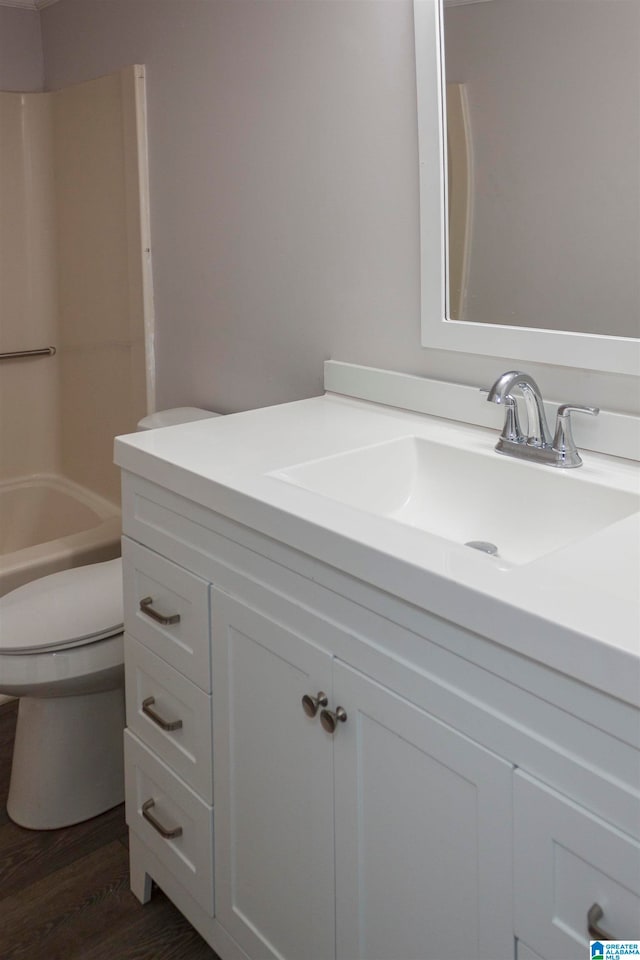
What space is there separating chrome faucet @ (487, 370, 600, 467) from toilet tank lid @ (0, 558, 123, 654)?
2.94 feet

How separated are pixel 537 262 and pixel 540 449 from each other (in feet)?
0.98

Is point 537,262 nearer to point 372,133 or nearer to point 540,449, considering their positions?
point 540,449

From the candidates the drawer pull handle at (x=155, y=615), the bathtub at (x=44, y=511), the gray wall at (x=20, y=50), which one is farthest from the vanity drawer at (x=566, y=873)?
the gray wall at (x=20, y=50)

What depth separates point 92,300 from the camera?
8.89 feet

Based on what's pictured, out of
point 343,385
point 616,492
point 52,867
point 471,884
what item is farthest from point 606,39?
point 52,867

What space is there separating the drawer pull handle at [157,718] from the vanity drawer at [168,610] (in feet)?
0.32

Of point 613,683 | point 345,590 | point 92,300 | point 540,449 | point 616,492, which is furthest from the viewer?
point 92,300

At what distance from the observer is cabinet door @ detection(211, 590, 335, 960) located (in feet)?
3.79

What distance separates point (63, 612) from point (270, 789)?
759mm

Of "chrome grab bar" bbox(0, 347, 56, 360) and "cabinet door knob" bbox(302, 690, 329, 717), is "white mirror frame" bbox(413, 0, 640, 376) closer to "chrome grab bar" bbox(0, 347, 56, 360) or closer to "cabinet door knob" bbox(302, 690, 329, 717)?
"cabinet door knob" bbox(302, 690, 329, 717)

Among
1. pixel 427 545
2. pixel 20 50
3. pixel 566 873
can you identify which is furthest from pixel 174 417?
pixel 566 873

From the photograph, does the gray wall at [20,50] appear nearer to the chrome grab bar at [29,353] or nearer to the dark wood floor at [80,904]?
the chrome grab bar at [29,353]

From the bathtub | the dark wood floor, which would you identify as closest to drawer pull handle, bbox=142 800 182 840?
the dark wood floor

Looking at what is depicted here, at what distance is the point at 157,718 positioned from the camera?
1.47 m
